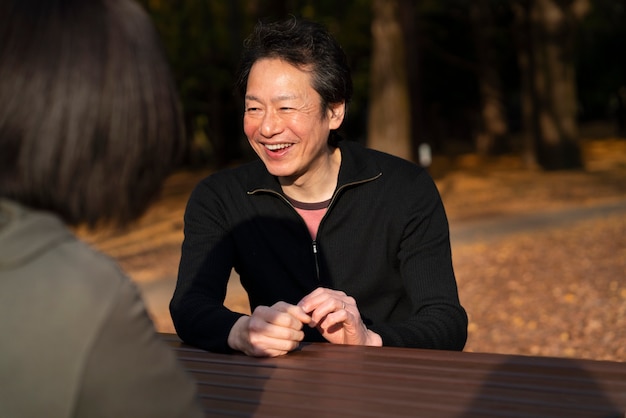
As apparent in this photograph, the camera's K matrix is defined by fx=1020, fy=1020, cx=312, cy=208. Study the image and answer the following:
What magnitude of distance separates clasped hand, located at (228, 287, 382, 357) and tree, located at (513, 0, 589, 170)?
1970 centimetres

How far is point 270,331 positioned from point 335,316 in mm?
251

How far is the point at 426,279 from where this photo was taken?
130 inches

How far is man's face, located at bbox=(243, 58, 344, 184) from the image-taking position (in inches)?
139

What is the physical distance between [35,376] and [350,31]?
26.2m

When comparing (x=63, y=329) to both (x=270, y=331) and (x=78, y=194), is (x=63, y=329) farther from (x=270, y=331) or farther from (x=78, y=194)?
(x=270, y=331)

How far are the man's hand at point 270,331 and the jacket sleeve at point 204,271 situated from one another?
0.37 ft

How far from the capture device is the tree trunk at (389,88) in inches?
707

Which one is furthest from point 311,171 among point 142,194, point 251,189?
point 142,194

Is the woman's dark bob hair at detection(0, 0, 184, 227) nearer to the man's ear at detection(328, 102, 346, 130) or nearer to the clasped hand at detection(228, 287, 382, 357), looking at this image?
the clasped hand at detection(228, 287, 382, 357)

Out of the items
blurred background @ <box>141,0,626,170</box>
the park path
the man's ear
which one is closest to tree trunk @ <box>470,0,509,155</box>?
blurred background @ <box>141,0,626,170</box>

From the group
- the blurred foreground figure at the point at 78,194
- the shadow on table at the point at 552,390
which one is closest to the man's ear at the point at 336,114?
the shadow on table at the point at 552,390

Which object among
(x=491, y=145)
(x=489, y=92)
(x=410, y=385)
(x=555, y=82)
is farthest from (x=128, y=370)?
(x=489, y=92)

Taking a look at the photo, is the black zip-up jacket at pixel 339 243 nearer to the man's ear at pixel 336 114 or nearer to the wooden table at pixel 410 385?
the man's ear at pixel 336 114

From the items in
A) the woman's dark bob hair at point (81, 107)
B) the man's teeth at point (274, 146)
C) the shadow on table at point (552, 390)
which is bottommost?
the shadow on table at point (552, 390)
